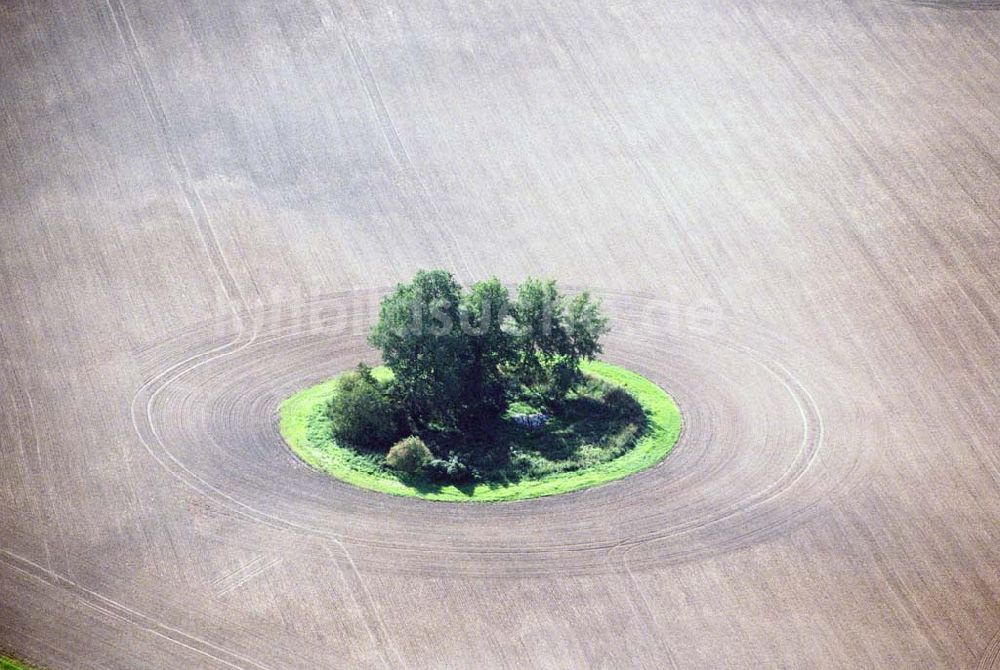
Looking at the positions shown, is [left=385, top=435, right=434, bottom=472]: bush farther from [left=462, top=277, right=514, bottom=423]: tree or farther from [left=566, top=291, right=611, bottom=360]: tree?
[left=566, top=291, right=611, bottom=360]: tree

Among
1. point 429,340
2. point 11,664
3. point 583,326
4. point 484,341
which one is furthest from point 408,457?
point 11,664

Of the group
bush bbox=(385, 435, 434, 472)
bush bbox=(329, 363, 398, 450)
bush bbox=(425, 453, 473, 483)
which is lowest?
bush bbox=(425, 453, 473, 483)

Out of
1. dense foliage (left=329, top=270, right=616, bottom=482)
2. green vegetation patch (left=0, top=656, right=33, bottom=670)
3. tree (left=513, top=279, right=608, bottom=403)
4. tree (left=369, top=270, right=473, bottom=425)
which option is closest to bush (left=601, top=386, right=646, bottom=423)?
dense foliage (left=329, top=270, right=616, bottom=482)

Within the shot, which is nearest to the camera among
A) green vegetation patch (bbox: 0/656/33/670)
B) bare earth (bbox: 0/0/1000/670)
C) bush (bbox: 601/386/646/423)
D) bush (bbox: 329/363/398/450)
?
green vegetation patch (bbox: 0/656/33/670)

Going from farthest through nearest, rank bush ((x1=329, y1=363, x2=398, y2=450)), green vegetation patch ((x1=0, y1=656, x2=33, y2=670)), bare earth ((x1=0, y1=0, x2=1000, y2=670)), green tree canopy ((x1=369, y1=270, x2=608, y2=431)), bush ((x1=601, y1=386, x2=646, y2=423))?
bush ((x1=601, y1=386, x2=646, y2=423)), green tree canopy ((x1=369, y1=270, x2=608, y2=431)), bush ((x1=329, y1=363, x2=398, y2=450)), bare earth ((x1=0, y1=0, x2=1000, y2=670)), green vegetation patch ((x1=0, y1=656, x2=33, y2=670))

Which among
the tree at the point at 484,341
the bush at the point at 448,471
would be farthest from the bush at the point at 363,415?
the tree at the point at 484,341

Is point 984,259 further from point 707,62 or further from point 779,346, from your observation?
point 707,62

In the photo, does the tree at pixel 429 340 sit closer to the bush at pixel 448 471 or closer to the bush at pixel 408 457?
the bush at pixel 408 457
